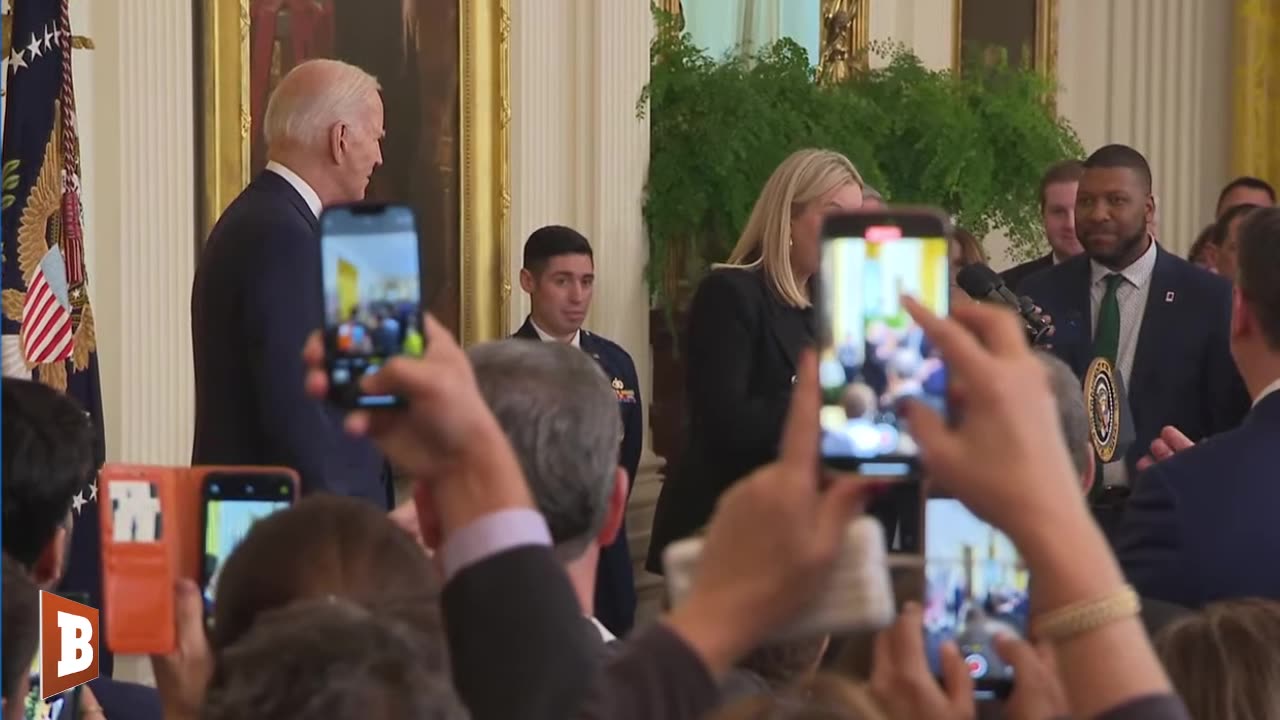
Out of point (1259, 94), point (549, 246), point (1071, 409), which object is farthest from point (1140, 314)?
point (1259, 94)

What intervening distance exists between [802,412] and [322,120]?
3.16 metres

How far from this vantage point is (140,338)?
19.3 ft

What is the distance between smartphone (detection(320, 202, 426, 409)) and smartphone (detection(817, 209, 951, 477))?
33 centimetres

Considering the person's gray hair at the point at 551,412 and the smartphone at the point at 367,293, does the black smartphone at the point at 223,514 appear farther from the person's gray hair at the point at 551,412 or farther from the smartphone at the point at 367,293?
the smartphone at the point at 367,293

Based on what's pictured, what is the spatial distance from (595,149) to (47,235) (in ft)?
11.9

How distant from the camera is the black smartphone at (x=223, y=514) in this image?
2.26 metres

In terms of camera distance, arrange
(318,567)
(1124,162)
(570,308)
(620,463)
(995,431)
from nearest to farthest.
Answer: (995,431) < (318,567) < (1124,162) < (570,308) < (620,463)

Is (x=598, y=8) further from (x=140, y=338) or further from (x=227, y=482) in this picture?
(x=227, y=482)

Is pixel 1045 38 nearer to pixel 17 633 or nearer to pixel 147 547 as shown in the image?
pixel 147 547

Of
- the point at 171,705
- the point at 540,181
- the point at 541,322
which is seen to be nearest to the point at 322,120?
the point at 171,705

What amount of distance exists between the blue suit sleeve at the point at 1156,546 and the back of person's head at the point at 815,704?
1798mm

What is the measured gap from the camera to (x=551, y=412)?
2.03 m

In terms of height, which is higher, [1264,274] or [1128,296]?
[1264,274]

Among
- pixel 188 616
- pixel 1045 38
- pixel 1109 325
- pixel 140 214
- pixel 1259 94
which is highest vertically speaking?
pixel 1045 38
